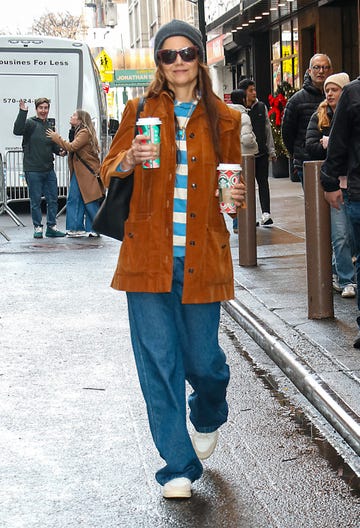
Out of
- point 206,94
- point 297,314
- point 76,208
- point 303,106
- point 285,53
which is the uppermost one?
point 285,53

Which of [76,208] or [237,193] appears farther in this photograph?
[76,208]

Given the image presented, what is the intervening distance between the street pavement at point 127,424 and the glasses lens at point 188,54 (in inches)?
71.4

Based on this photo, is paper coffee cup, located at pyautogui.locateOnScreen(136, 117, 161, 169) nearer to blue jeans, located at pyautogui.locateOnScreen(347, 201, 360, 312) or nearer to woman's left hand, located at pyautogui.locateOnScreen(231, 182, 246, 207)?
woman's left hand, located at pyautogui.locateOnScreen(231, 182, 246, 207)

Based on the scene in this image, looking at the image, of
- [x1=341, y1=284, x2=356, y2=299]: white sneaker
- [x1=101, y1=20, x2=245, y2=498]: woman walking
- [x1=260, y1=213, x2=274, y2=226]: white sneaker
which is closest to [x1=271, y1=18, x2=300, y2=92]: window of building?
[x1=260, y1=213, x2=274, y2=226]: white sneaker

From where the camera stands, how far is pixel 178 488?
4.61 m

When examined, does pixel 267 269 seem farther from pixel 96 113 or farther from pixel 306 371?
pixel 96 113

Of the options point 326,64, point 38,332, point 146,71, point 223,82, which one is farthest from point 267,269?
point 146,71

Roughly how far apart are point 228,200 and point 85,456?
5.26 feet

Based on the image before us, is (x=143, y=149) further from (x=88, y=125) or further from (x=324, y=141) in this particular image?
(x=88, y=125)

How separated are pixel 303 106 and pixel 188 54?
6.27 meters

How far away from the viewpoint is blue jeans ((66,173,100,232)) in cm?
1565

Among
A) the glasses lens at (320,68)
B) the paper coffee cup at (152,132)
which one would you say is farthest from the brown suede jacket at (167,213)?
the glasses lens at (320,68)

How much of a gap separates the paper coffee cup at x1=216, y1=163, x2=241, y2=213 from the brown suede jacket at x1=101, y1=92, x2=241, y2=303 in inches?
6.3

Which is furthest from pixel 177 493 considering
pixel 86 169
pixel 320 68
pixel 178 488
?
pixel 86 169
